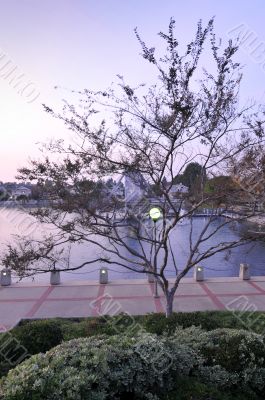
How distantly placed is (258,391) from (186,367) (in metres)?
0.82

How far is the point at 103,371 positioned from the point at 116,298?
7825 mm

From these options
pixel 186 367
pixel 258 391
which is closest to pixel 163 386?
pixel 186 367

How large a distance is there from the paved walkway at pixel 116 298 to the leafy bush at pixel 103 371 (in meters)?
5.70

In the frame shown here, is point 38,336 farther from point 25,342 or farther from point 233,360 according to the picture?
point 233,360

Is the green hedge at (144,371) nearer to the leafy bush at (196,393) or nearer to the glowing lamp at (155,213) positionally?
the leafy bush at (196,393)

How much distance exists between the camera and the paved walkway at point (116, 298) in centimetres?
984

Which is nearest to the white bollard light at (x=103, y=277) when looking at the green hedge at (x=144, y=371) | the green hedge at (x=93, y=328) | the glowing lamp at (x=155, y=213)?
the green hedge at (x=93, y=328)

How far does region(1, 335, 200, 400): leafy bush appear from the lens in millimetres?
3031

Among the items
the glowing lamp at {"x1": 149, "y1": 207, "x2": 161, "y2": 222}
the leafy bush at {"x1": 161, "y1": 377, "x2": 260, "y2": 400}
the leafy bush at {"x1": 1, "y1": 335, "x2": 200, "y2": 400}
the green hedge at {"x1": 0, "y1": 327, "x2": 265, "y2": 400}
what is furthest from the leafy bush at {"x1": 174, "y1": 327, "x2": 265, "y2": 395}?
the glowing lamp at {"x1": 149, "y1": 207, "x2": 161, "y2": 222}

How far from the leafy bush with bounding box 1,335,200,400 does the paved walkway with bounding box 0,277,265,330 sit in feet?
18.7

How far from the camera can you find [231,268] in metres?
15.9

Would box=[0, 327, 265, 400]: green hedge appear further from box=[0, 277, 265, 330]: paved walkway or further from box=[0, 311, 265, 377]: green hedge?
box=[0, 277, 265, 330]: paved walkway

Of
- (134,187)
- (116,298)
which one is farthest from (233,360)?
(116,298)

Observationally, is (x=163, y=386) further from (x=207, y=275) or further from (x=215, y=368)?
(x=207, y=275)
